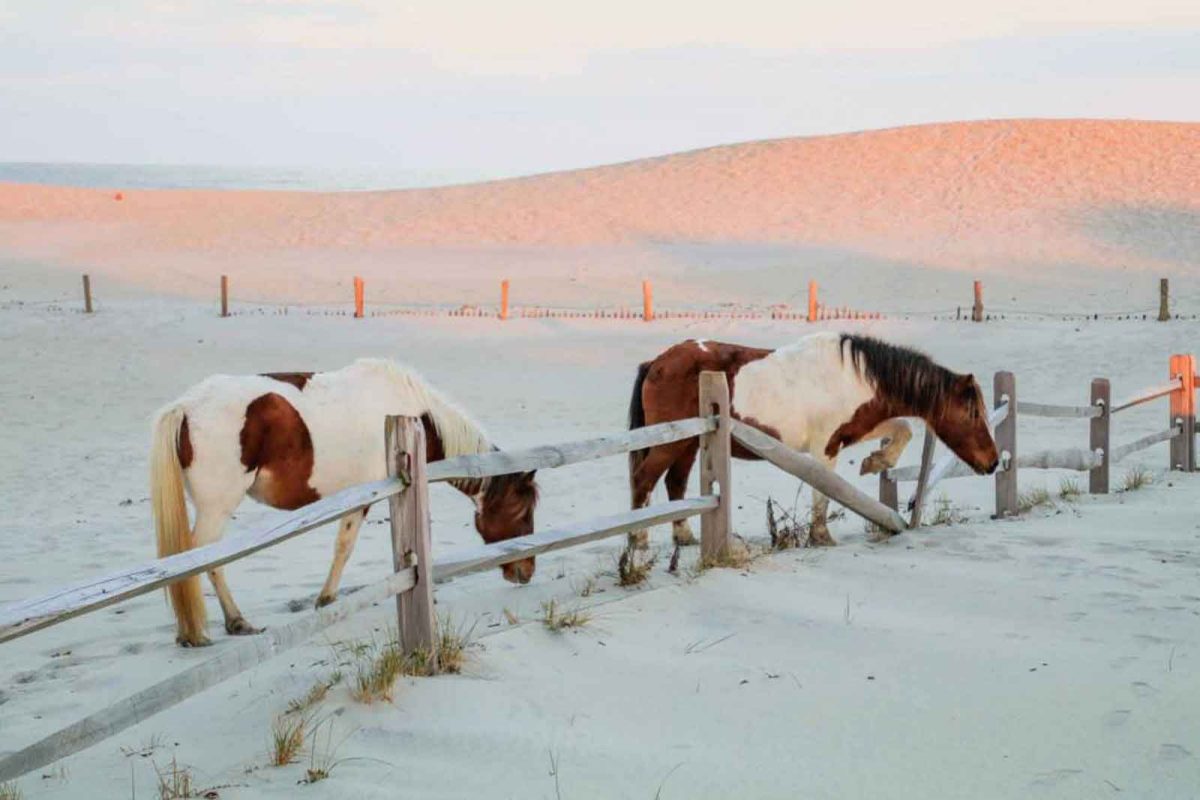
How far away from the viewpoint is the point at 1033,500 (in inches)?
377

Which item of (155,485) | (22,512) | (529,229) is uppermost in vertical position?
(529,229)

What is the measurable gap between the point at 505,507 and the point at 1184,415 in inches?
309

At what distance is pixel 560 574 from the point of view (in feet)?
25.5

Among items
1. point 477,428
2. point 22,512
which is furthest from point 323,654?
point 22,512

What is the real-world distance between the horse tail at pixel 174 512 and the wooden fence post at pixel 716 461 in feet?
8.59

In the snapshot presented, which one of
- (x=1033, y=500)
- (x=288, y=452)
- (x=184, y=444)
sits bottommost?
(x=1033, y=500)

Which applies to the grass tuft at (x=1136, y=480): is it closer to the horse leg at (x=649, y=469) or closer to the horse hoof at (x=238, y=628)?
the horse leg at (x=649, y=469)

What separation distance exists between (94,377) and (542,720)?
1878cm

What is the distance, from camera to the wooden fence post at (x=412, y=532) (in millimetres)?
4836

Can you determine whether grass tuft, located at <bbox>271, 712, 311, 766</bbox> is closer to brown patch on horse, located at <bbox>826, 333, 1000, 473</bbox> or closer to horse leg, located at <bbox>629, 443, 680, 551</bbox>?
horse leg, located at <bbox>629, 443, 680, 551</bbox>

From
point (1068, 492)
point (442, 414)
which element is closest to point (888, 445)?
point (1068, 492)

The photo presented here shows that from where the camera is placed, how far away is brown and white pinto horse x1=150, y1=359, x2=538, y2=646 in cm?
652

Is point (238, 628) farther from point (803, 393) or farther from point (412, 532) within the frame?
point (803, 393)

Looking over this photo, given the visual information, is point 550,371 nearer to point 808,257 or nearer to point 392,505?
point 392,505
